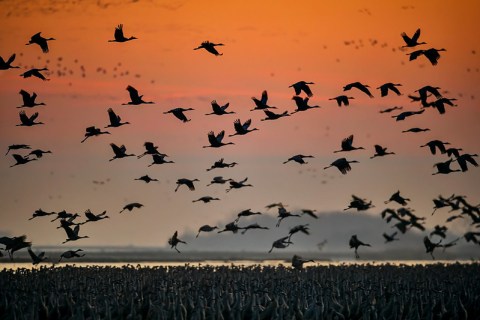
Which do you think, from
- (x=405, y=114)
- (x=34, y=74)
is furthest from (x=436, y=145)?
(x=34, y=74)

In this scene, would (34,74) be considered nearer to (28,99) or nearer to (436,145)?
(28,99)

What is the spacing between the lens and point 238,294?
38.6 meters

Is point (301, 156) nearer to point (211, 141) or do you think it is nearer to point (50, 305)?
point (211, 141)

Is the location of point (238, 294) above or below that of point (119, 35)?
below

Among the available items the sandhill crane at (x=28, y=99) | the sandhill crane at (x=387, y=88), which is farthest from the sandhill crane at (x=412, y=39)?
the sandhill crane at (x=28, y=99)

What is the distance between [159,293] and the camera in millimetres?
42844

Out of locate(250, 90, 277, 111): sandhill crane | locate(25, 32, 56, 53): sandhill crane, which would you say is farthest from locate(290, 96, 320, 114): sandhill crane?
locate(25, 32, 56, 53): sandhill crane

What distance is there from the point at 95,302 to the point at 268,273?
22630 millimetres

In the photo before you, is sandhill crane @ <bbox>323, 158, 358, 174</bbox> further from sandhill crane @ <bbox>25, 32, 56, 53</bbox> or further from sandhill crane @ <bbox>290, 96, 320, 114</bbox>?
sandhill crane @ <bbox>25, 32, 56, 53</bbox>

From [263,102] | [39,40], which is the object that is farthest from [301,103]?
[39,40]

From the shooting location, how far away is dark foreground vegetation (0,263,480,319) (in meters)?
34.2

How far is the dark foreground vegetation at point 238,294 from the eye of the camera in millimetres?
34250

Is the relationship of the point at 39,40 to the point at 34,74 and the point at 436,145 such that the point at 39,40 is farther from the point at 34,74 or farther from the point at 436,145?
the point at 436,145

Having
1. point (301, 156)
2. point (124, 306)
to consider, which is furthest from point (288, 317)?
point (301, 156)
